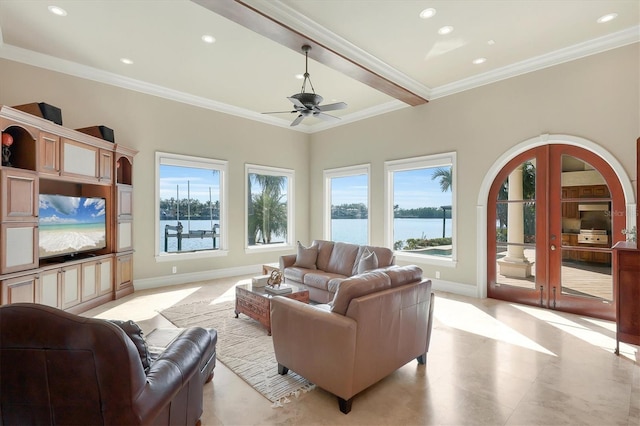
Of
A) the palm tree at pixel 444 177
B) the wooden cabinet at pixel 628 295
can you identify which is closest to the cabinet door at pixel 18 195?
the palm tree at pixel 444 177

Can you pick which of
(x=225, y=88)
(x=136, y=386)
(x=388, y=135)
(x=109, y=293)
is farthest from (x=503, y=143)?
(x=109, y=293)

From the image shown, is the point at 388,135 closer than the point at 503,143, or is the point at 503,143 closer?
the point at 503,143

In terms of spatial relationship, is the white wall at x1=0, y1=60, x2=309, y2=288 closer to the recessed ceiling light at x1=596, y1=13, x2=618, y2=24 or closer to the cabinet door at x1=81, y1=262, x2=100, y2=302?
the cabinet door at x1=81, y1=262, x2=100, y2=302

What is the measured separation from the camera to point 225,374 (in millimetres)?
2803

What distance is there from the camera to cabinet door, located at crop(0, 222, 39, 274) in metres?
3.37

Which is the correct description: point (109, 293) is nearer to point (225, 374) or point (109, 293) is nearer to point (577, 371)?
point (225, 374)

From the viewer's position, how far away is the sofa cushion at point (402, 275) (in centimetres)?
260

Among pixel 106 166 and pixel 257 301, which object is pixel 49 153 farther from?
pixel 257 301

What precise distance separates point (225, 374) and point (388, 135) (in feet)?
17.5

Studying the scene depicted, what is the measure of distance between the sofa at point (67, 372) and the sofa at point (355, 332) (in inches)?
46.2

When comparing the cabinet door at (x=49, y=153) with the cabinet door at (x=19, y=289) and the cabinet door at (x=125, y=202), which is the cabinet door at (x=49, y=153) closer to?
the cabinet door at (x=125, y=202)

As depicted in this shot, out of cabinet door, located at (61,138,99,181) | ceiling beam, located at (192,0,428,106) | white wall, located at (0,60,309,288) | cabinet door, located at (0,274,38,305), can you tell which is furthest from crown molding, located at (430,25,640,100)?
cabinet door, located at (0,274,38,305)

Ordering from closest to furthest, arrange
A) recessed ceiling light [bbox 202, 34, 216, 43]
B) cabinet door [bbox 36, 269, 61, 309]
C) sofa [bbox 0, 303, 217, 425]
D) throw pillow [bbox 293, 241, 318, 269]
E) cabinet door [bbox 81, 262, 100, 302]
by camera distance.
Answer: sofa [bbox 0, 303, 217, 425], cabinet door [bbox 36, 269, 61, 309], recessed ceiling light [bbox 202, 34, 216, 43], cabinet door [bbox 81, 262, 100, 302], throw pillow [bbox 293, 241, 318, 269]

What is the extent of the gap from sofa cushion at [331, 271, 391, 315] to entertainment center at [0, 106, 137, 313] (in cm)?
359
